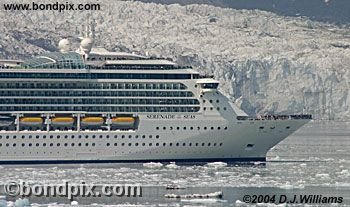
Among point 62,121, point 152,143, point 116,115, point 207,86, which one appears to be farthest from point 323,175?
point 62,121

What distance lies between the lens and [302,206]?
54.2 m

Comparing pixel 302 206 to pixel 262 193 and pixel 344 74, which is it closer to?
pixel 262 193

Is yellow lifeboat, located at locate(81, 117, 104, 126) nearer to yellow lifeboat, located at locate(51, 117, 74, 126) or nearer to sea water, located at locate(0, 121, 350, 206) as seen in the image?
yellow lifeboat, located at locate(51, 117, 74, 126)

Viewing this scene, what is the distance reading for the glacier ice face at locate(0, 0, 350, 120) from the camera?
523ft

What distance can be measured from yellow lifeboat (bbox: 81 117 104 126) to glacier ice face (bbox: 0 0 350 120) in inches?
3133

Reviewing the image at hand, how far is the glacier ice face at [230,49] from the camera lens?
15938 cm

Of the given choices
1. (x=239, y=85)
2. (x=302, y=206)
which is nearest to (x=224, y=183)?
(x=302, y=206)

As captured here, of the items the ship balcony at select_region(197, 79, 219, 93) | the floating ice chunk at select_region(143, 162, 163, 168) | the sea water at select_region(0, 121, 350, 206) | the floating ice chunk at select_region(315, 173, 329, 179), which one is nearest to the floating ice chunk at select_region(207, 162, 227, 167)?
the sea water at select_region(0, 121, 350, 206)

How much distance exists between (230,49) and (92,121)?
339ft

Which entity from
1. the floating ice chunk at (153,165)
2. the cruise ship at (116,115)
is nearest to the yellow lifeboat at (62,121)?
the cruise ship at (116,115)

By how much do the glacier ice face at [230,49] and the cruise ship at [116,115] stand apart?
255ft

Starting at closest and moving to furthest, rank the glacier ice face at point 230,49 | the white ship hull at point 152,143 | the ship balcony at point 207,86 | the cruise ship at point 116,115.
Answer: the white ship hull at point 152,143 < the cruise ship at point 116,115 < the ship balcony at point 207,86 < the glacier ice face at point 230,49

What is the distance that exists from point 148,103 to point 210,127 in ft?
10.8

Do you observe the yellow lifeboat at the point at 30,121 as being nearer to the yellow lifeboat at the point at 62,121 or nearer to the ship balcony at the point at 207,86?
the yellow lifeboat at the point at 62,121
